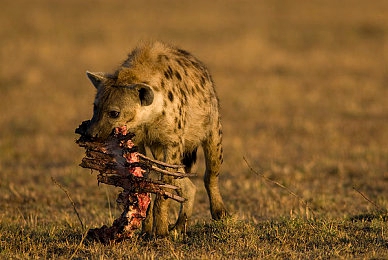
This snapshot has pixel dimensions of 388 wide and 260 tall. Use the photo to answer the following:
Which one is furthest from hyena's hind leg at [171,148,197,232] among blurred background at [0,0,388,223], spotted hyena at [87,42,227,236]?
blurred background at [0,0,388,223]

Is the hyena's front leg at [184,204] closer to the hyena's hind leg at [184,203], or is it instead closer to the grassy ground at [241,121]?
the hyena's hind leg at [184,203]

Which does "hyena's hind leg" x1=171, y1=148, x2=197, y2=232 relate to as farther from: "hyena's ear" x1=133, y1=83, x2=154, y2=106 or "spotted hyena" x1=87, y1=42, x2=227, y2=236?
"hyena's ear" x1=133, y1=83, x2=154, y2=106

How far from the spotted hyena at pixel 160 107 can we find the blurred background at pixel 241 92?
2.76ft

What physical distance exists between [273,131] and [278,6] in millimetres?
17051

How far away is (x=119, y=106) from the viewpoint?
5941 mm

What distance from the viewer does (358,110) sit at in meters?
14.3

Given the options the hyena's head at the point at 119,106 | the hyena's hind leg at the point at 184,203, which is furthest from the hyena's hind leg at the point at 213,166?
the hyena's head at the point at 119,106

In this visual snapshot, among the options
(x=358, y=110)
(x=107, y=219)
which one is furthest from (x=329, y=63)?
(x=107, y=219)

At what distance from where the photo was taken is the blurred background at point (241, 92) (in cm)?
876

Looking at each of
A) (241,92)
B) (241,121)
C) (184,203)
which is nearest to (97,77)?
(184,203)

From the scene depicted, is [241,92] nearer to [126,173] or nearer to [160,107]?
[160,107]

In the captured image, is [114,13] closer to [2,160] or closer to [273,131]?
[273,131]

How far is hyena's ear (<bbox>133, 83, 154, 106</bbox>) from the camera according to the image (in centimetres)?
595

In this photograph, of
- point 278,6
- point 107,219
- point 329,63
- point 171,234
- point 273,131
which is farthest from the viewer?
point 278,6
